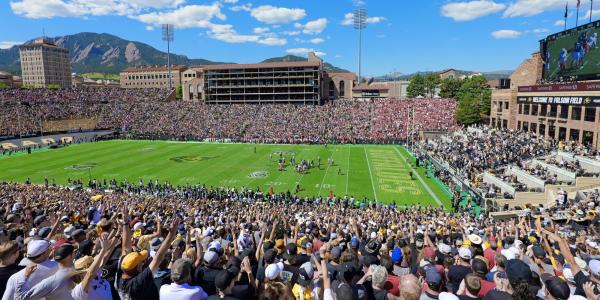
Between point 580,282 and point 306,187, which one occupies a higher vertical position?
point 580,282

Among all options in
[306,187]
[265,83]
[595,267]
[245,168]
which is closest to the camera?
[595,267]

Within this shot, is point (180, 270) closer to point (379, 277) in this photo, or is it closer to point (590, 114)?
point (379, 277)

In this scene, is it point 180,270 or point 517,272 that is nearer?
point 180,270

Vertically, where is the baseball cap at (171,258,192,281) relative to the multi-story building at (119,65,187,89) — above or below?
below

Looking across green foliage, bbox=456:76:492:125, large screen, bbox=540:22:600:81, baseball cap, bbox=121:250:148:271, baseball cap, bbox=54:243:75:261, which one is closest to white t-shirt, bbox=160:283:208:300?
baseball cap, bbox=121:250:148:271

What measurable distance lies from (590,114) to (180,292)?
1778 inches

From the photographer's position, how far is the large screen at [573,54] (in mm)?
37625

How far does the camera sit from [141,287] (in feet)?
16.0

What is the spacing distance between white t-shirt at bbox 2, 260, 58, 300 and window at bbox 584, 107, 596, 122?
149 ft

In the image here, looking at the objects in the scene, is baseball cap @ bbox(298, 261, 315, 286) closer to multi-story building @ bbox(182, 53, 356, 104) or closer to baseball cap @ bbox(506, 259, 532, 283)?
baseball cap @ bbox(506, 259, 532, 283)

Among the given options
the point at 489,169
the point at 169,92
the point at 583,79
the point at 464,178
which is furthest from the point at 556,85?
the point at 169,92

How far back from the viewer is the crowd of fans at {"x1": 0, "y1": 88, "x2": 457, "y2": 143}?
65875mm

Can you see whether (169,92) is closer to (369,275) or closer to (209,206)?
(209,206)

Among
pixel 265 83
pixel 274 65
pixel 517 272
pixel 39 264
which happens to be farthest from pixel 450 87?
pixel 39 264
